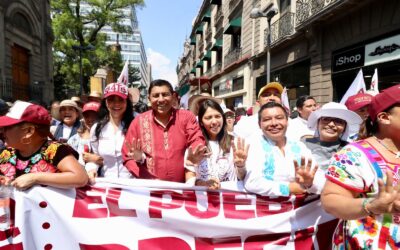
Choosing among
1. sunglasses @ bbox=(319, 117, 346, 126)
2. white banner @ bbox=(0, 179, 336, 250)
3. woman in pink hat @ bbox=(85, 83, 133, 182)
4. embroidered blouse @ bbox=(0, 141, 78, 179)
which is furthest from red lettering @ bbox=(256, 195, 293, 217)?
embroidered blouse @ bbox=(0, 141, 78, 179)

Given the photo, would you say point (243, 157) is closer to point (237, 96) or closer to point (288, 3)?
point (288, 3)

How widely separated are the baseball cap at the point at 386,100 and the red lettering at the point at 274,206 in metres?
1.11

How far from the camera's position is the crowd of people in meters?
1.75

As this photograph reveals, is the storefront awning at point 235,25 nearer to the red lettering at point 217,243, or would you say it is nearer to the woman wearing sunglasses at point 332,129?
the woman wearing sunglasses at point 332,129

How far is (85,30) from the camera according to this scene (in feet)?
102

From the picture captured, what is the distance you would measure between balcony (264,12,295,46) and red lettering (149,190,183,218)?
14551 millimetres

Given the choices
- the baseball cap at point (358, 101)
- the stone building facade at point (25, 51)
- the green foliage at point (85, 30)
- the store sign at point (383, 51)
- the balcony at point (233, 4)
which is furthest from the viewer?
the green foliage at point (85, 30)

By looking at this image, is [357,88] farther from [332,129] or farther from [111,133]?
[111,133]

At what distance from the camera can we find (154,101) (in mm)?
3186

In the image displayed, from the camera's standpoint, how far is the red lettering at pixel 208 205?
2675mm

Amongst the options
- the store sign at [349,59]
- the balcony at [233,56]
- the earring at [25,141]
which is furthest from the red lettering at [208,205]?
the balcony at [233,56]

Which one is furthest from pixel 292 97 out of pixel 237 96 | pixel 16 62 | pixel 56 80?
pixel 56 80

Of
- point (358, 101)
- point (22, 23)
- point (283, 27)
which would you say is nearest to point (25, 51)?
point (22, 23)

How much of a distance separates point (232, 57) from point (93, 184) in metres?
26.6
